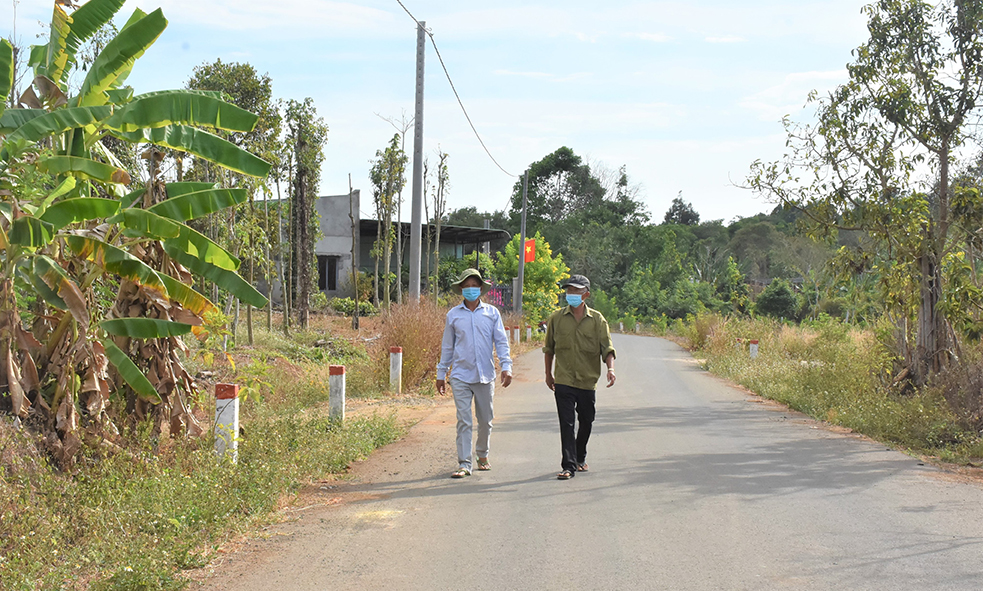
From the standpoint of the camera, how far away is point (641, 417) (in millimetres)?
13430

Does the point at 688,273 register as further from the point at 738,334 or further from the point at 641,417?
the point at 641,417

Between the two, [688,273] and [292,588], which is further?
[688,273]

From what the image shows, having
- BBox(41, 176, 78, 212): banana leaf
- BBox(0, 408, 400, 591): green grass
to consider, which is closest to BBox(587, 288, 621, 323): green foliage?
BBox(0, 408, 400, 591): green grass

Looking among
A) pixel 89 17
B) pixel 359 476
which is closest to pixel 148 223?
pixel 89 17

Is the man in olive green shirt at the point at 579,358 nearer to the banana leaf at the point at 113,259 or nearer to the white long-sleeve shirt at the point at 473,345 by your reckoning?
the white long-sleeve shirt at the point at 473,345

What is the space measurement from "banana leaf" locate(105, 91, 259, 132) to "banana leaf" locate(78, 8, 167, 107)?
0.49 meters

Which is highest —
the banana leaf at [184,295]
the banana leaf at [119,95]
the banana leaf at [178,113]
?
the banana leaf at [119,95]

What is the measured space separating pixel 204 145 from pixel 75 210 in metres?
1.25

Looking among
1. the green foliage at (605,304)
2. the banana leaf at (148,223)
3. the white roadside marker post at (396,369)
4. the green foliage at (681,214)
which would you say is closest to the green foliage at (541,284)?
the green foliage at (605,304)

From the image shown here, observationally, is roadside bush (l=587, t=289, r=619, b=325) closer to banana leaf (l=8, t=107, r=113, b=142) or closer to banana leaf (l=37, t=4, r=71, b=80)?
banana leaf (l=37, t=4, r=71, b=80)

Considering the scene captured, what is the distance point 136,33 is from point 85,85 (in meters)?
0.60

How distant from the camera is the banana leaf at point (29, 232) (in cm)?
623

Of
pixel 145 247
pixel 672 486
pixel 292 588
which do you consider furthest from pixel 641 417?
pixel 292 588

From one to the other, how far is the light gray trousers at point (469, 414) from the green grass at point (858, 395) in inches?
206
